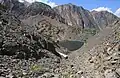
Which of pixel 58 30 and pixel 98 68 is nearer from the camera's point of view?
pixel 98 68

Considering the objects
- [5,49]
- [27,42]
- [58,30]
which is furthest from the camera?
[58,30]

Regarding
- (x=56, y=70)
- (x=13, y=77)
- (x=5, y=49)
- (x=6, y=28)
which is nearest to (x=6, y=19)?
(x=6, y=28)

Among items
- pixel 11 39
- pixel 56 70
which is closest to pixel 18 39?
pixel 11 39

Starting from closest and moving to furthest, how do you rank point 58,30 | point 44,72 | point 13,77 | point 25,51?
point 13,77
point 44,72
point 25,51
point 58,30

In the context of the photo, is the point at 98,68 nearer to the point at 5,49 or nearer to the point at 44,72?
the point at 44,72

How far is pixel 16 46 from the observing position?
1881cm

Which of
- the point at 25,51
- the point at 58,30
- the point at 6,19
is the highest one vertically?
the point at 58,30

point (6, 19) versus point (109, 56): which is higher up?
point (6, 19)

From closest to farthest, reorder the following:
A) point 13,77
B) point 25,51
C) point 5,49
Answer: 1. point 13,77
2. point 5,49
3. point 25,51

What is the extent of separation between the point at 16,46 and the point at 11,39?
697 mm

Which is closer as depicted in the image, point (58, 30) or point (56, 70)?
point (56, 70)

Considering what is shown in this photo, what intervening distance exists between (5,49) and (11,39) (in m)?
1.15

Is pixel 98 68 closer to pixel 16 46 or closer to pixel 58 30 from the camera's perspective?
pixel 16 46

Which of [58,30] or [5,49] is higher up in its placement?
[58,30]
